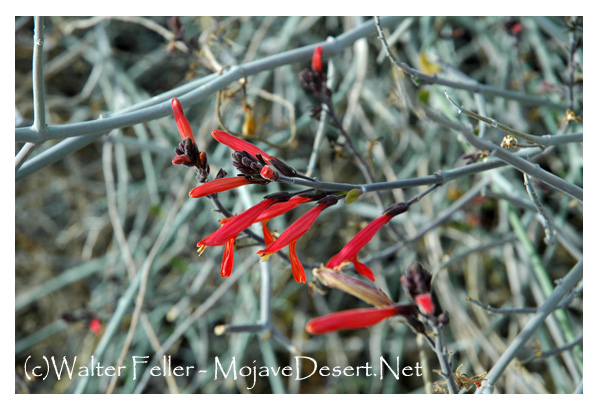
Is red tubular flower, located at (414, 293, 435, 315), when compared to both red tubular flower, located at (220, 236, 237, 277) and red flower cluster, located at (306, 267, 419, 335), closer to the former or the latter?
red flower cluster, located at (306, 267, 419, 335)

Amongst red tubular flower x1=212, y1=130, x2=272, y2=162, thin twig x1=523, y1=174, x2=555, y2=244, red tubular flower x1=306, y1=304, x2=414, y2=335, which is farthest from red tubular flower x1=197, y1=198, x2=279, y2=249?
thin twig x1=523, y1=174, x2=555, y2=244

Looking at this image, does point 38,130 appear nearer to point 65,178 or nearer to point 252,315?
point 252,315

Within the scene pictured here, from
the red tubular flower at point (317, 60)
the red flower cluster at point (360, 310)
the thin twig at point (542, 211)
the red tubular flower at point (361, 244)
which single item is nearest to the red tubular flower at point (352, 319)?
the red flower cluster at point (360, 310)

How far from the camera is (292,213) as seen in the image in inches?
94.8

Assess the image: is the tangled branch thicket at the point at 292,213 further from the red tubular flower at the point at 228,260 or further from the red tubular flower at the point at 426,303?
the red tubular flower at the point at 426,303

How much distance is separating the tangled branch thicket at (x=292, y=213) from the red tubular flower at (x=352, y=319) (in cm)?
57

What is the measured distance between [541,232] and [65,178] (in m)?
2.29

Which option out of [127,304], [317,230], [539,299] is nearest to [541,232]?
[539,299]

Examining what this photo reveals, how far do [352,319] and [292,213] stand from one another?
1711 mm

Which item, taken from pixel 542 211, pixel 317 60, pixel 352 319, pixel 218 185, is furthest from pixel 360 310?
pixel 317 60

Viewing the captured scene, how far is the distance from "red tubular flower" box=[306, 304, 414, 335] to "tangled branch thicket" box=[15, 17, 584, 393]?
567 mm

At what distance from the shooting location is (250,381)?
6.67 ft

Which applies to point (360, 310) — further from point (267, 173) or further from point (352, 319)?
point (267, 173)

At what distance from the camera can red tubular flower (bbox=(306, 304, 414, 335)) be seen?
67cm
